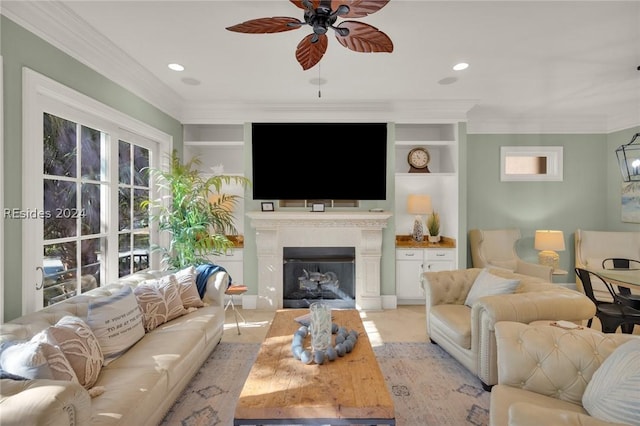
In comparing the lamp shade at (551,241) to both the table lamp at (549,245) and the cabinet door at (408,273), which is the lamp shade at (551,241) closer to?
the table lamp at (549,245)

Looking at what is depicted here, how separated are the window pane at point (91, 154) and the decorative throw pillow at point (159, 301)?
1038 mm

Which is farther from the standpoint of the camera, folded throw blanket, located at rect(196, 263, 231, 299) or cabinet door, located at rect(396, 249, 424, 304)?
cabinet door, located at rect(396, 249, 424, 304)

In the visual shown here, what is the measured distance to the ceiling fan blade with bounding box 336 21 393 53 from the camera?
66.4 inches

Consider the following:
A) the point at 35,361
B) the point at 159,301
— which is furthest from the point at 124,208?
the point at 35,361

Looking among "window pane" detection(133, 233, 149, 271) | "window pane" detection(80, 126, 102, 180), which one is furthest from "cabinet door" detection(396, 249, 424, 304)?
"window pane" detection(80, 126, 102, 180)

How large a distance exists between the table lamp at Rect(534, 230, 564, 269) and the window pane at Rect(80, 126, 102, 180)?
5223 millimetres

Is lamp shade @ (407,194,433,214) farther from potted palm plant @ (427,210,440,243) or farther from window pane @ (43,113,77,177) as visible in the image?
window pane @ (43,113,77,177)

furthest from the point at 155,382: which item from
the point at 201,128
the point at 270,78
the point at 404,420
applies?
the point at 201,128

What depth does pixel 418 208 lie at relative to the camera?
14.6 feet

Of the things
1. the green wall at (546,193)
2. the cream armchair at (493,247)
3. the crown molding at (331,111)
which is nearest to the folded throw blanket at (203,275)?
the crown molding at (331,111)

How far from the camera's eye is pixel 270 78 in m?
3.24

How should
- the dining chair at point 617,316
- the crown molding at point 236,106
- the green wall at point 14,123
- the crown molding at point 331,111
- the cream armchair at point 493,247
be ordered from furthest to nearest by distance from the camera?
the cream armchair at point 493,247 < the crown molding at point 331,111 < the dining chair at point 617,316 < the crown molding at point 236,106 < the green wall at point 14,123

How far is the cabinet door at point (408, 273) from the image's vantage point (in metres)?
→ 4.28

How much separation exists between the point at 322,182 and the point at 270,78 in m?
1.43
